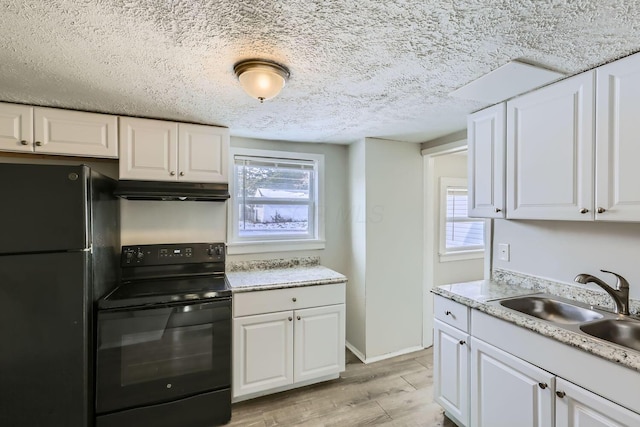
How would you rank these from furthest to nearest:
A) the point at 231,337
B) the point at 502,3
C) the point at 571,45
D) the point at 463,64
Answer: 1. the point at 231,337
2. the point at 463,64
3. the point at 571,45
4. the point at 502,3

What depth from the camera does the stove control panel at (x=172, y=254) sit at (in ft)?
7.85

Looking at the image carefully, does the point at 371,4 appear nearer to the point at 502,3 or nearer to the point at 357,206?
the point at 502,3

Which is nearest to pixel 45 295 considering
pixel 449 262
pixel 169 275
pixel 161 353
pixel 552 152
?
pixel 161 353

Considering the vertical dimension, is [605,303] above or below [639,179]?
below

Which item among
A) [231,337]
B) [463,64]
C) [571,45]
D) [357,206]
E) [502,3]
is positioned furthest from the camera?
[357,206]

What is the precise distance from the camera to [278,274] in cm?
270

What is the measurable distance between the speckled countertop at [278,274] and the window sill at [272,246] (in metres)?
0.11

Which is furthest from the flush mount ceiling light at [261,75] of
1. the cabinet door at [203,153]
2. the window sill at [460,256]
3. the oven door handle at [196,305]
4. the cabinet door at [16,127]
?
the window sill at [460,256]

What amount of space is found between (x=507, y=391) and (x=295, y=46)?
2.00m

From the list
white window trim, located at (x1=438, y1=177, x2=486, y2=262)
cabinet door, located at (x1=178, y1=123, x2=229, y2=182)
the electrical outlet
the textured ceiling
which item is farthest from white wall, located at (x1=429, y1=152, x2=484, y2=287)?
cabinet door, located at (x1=178, y1=123, x2=229, y2=182)

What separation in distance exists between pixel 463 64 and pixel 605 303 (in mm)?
1521

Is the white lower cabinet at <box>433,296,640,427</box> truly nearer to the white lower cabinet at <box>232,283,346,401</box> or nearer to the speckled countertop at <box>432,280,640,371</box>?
the speckled countertop at <box>432,280,640,371</box>

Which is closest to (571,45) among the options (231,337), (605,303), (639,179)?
(639,179)

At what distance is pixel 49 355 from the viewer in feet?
5.37
